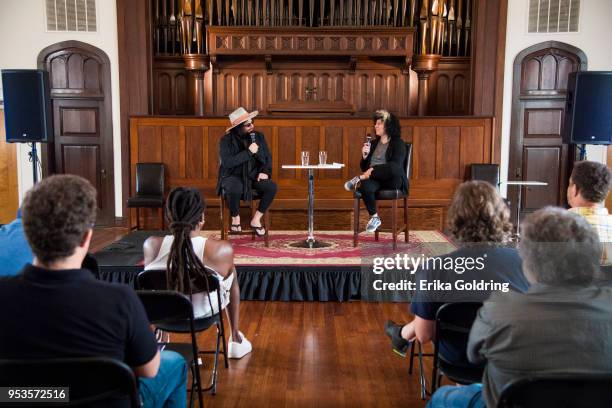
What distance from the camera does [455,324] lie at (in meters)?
1.91

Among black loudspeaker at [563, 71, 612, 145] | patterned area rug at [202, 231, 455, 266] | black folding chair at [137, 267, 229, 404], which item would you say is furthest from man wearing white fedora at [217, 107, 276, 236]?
black loudspeaker at [563, 71, 612, 145]

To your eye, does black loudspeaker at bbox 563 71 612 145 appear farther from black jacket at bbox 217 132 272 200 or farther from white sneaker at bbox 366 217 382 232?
black jacket at bbox 217 132 272 200

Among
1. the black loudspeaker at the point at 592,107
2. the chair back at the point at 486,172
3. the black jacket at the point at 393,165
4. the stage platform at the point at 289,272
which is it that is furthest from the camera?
the chair back at the point at 486,172

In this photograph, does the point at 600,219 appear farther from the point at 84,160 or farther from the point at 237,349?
the point at 84,160

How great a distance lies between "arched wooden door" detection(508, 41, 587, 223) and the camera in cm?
701

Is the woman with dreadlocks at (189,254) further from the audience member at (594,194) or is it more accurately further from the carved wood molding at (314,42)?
the carved wood molding at (314,42)

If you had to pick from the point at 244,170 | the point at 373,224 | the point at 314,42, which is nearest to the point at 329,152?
the point at 314,42

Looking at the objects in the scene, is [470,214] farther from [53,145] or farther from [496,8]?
[53,145]

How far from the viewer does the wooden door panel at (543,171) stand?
23.7 feet

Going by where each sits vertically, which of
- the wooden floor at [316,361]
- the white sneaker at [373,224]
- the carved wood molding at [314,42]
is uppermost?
the carved wood molding at [314,42]

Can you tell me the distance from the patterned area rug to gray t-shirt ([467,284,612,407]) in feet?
9.04

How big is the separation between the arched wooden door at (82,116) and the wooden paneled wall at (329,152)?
0.80 metres

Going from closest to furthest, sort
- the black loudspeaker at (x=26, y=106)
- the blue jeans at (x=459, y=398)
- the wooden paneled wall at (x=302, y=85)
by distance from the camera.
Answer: the blue jeans at (x=459, y=398) < the black loudspeaker at (x=26, y=106) < the wooden paneled wall at (x=302, y=85)

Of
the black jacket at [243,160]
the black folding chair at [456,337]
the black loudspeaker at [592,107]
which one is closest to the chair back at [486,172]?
the black loudspeaker at [592,107]
